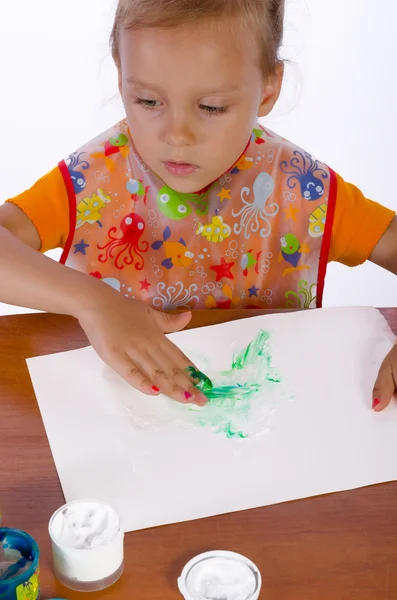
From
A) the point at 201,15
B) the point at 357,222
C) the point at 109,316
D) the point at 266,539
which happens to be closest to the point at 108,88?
the point at 357,222

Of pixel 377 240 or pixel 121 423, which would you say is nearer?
pixel 121 423

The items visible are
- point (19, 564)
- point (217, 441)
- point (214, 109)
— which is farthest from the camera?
point (214, 109)

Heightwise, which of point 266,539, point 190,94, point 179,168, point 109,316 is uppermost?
point 190,94

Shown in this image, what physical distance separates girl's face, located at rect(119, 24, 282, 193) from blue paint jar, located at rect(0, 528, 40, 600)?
0.59m

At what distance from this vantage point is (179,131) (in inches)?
42.4

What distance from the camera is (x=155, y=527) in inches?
30.3

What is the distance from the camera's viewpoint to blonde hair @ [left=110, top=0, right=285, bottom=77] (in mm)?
1045

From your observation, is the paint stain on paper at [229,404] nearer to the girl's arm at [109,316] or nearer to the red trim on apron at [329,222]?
the girl's arm at [109,316]

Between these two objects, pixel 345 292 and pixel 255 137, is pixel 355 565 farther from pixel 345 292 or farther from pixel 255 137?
pixel 345 292

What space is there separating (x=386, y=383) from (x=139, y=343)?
0.29m

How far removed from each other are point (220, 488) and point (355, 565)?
0.15 m

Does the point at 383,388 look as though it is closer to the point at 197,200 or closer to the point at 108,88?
the point at 197,200

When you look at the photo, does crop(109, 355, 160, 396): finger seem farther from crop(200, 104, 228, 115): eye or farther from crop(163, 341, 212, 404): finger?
crop(200, 104, 228, 115): eye

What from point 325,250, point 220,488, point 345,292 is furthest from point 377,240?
point 345,292
